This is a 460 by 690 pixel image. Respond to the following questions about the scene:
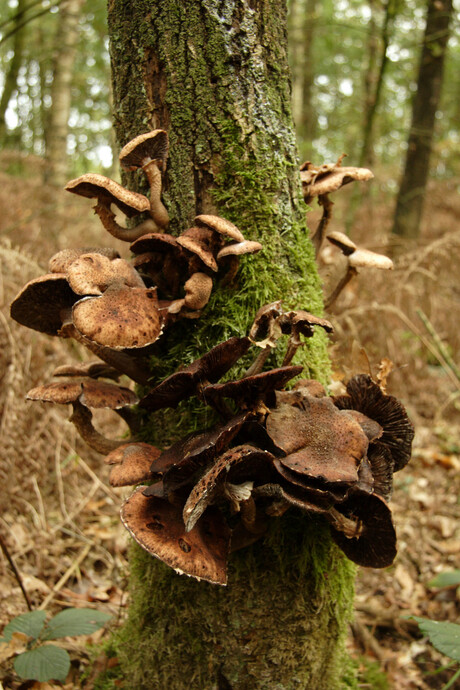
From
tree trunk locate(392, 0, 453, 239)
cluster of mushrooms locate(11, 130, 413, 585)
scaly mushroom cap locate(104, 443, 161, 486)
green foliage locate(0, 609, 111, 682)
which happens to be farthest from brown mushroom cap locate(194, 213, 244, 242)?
tree trunk locate(392, 0, 453, 239)

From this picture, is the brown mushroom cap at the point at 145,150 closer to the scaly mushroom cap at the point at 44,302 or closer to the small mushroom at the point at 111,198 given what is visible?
the small mushroom at the point at 111,198

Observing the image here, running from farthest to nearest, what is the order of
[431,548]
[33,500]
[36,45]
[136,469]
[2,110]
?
[36,45] → [2,110] → [431,548] → [33,500] → [136,469]

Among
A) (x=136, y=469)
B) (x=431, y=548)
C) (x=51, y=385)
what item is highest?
(x=51, y=385)

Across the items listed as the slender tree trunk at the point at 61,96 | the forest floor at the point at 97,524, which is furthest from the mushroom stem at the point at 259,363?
the slender tree trunk at the point at 61,96

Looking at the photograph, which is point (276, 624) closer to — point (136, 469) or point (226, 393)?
point (136, 469)

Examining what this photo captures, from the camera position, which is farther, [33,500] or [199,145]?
[33,500]

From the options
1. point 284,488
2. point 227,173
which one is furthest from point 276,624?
point 227,173

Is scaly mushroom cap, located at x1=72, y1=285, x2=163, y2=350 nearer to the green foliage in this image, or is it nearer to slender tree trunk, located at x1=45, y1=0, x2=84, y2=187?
the green foliage

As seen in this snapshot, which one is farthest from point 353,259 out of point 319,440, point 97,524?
point 97,524
